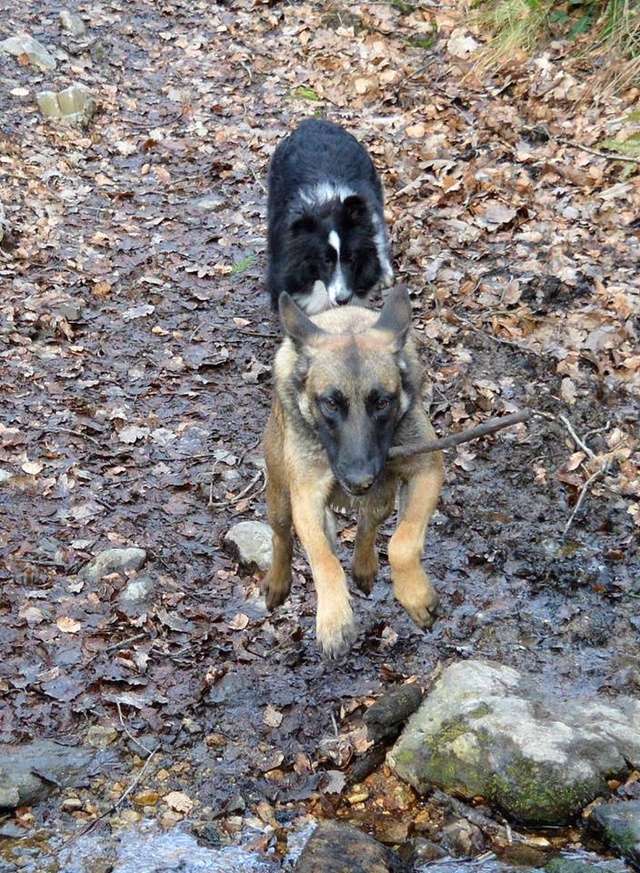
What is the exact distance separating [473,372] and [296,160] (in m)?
2.95

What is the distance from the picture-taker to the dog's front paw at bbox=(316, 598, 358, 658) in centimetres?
518

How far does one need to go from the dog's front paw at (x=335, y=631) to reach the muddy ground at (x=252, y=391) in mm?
1103

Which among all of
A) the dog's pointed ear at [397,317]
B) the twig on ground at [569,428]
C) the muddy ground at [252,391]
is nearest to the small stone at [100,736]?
the muddy ground at [252,391]

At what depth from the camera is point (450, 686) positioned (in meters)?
6.11

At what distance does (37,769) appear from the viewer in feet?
19.5

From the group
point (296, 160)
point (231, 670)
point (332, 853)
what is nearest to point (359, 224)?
point (296, 160)

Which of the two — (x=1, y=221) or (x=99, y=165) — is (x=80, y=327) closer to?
(x=1, y=221)

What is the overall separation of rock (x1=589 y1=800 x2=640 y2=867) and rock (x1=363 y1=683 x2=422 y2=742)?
1.20 metres

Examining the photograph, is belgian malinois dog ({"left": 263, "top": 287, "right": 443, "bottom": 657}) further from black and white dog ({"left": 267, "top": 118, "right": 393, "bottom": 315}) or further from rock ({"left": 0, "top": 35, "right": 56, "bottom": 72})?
rock ({"left": 0, "top": 35, "right": 56, "bottom": 72})

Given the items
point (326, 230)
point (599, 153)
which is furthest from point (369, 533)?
point (599, 153)

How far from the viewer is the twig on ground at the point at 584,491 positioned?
7.50m

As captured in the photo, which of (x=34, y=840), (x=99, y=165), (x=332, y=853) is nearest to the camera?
(x=332, y=853)

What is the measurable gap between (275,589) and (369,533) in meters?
0.78

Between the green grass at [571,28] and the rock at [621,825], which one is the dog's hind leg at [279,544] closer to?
the rock at [621,825]
